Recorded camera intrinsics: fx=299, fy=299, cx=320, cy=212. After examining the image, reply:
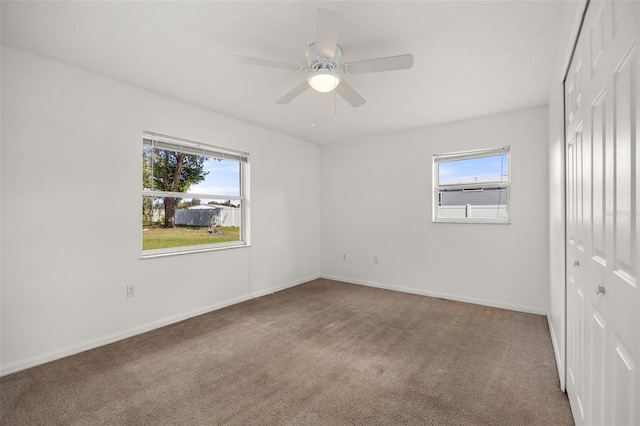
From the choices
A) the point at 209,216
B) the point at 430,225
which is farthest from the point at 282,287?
the point at 430,225

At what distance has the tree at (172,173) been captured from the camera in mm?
3363

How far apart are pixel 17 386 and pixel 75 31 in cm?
258

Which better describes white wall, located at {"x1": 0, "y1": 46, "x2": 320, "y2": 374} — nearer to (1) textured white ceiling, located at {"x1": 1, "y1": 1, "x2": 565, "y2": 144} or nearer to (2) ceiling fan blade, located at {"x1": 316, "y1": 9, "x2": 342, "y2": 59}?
(1) textured white ceiling, located at {"x1": 1, "y1": 1, "x2": 565, "y2": 144}

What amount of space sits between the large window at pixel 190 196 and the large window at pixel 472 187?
2882 millimetres

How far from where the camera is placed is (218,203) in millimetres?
4062

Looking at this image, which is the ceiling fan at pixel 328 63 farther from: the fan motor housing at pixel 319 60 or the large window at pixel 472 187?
the large window at pixel 472 187

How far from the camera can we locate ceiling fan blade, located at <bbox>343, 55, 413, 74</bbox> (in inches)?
79.2

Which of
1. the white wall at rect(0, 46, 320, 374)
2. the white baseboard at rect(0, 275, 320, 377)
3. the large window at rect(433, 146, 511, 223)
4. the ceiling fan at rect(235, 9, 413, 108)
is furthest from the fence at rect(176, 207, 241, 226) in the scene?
the large window at rect(433, 146, 511, 223)

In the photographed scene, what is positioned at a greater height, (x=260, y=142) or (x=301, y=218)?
(x=260, y=142)

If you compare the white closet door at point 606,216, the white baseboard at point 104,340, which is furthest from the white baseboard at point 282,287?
the white closet door at point 606,216

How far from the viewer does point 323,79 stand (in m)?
2.27

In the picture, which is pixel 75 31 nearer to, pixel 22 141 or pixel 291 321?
pixel 22 141

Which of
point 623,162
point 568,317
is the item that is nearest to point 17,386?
point 623,162

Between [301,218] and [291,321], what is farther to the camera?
[301,218]
